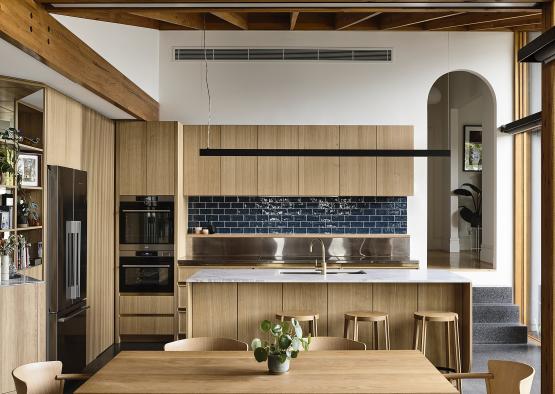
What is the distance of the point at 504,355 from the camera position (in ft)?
21.1

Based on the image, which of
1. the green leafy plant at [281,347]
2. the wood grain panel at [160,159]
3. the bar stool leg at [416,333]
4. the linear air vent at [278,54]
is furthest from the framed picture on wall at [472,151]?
the green leafy plant at [281,347]

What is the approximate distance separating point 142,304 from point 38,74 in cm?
332

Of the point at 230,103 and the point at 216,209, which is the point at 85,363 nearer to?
the point at 216,209

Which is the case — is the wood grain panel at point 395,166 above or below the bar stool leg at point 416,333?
above

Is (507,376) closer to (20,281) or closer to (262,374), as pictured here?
(262,374)

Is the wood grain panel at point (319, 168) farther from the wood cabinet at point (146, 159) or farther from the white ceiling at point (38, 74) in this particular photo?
the white ceiling at point (38, 74)

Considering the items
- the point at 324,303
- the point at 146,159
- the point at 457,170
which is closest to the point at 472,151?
the point at 457,170

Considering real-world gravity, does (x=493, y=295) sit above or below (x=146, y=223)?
below

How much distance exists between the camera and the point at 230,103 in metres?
7.73

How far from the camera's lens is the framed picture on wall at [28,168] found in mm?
4941

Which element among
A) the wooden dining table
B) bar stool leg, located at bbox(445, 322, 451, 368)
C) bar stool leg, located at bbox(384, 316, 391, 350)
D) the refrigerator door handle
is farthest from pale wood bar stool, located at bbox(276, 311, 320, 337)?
the refrigerator door handle

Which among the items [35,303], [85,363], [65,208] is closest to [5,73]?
[65,208]

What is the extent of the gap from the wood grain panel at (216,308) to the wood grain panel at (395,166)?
2756 millimetres

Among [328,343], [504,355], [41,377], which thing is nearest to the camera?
[41,377]
